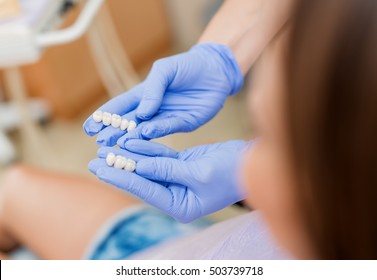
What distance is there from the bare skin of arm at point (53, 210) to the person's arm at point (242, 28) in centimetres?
36

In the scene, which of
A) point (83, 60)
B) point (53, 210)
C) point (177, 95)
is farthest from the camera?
point (83, 60)

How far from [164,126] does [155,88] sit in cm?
6

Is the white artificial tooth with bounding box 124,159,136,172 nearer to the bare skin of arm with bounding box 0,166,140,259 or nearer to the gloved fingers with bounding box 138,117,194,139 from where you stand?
the gloved fingers with bounding box 138,117,194,139

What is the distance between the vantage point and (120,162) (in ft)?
2.32

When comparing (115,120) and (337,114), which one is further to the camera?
(115,120)

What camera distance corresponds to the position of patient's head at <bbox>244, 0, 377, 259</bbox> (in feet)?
1.41

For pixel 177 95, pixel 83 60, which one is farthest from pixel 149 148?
pixel 83 60

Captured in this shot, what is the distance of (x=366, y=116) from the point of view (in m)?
0.43

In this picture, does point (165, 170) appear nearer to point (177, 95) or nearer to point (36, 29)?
point (177, 95)

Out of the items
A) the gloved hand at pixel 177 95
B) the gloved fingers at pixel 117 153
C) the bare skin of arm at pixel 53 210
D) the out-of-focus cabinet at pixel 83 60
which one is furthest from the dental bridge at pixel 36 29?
the out-of-focus cabinet at pixel 83 60

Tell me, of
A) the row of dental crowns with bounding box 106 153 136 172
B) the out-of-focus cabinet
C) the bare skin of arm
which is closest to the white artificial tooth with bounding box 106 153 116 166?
the row of dental crowns with bounding box 106 153 136 172
